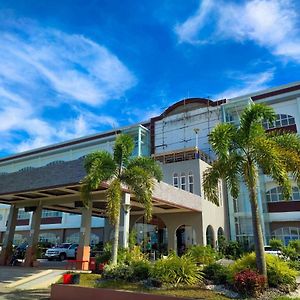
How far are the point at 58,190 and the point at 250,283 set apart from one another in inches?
516

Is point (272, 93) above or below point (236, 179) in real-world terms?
above

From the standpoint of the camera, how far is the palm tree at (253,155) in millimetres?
12438

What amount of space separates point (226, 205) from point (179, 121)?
1171 centimetres

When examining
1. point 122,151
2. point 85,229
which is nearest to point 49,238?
point 85,229

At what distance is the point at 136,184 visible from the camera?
16.0 m

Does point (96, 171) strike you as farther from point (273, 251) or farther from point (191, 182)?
point (273, 251)

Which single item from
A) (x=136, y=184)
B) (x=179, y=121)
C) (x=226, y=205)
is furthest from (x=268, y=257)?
(x=179, y=121)

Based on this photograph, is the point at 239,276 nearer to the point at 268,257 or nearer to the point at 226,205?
the point at 268,257

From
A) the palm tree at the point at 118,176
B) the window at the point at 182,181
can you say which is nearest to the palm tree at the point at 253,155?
the palm tree at the point at 118,176

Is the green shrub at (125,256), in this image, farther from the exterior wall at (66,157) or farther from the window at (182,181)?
the exterior wall at (66,157)

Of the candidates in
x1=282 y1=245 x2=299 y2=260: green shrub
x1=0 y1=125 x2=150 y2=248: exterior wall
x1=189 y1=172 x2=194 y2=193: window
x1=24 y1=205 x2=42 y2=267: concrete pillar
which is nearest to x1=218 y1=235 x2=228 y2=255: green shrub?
x1=189 y1=172 x2=194 y2=193: window

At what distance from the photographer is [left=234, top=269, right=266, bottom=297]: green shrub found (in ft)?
34.9

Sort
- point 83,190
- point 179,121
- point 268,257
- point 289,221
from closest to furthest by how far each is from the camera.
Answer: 1. point 268,257
2. point 83,190
3. point 289,221
4. point 179,121

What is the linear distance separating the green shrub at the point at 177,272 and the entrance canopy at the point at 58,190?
20.0 ft
